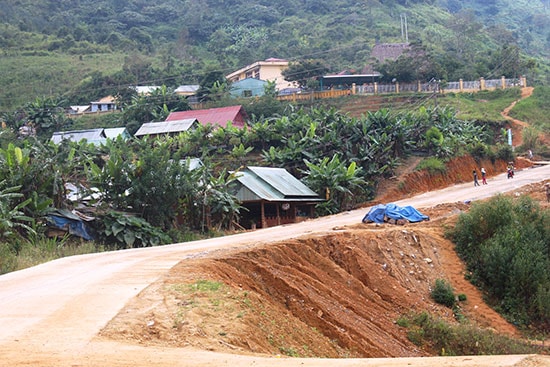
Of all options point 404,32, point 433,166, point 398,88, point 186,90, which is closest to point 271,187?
point 433,166

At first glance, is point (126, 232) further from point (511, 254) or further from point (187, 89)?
point (187, 89)

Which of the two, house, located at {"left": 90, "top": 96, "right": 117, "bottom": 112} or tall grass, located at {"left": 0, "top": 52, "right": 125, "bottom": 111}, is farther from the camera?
tall grass, located at {"left": 0, "top": 52, "right": 125, "bottom": 111}

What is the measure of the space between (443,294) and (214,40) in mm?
85571

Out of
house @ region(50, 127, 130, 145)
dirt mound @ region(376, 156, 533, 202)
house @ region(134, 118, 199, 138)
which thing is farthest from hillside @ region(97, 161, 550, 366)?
house @ region(50, 127, 130, 145)

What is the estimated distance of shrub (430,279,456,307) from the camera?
70.9 feet

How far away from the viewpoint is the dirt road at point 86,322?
7.62 m

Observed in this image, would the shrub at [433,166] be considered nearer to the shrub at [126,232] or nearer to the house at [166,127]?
the house at [166,127]

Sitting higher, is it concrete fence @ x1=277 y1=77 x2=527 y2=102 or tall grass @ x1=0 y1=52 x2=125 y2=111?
tall grass @ x1=0 y1=52 x2=125 y2=111

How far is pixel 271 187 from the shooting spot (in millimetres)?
36250

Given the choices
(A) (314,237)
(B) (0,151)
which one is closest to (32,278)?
(A) (314,237)

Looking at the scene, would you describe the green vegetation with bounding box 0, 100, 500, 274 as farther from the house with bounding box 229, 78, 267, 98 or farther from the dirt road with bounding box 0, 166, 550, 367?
the house with bounding box 229, 78, 267, 98

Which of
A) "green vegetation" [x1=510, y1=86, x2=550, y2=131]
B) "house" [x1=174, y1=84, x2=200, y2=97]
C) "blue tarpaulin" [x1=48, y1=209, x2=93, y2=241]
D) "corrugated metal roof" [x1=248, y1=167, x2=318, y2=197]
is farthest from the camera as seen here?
"house" [x1=174, y1=84, x2=200, y2=97]

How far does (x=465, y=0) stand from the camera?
150 metres

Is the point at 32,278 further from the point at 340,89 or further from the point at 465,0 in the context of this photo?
the point at 465,0
